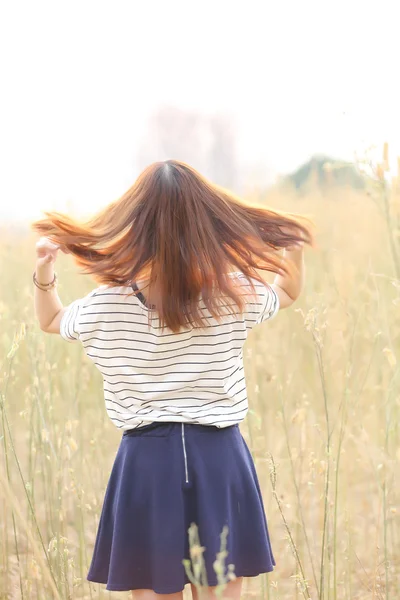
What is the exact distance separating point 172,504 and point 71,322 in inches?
13.6

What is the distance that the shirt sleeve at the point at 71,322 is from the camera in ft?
4.45

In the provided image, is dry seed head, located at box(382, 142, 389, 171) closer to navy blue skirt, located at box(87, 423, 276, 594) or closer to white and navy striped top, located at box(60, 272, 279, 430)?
white and navy striped top, located at box(60, 272, 279, 430)

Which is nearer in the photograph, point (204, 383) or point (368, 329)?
point (204, 383)

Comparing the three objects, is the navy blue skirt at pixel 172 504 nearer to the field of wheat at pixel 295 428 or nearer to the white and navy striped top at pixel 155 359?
the white and navy striped top at pixel 155 359

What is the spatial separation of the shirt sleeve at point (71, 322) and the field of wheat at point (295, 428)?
208 mm

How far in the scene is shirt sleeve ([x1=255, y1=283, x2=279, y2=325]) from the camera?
1.40m

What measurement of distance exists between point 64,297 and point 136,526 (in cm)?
76

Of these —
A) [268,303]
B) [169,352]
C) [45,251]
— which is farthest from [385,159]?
[45,251]

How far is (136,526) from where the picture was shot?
135cm

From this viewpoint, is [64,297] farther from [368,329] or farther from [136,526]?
[368,329]

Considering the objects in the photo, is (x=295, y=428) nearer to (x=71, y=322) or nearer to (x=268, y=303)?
(x=268, y=303)

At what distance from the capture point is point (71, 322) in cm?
137

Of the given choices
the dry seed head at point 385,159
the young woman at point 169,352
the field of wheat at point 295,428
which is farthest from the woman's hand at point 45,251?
the dry seed head at point 385,159

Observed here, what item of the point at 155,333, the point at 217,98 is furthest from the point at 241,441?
the point at 217,98
